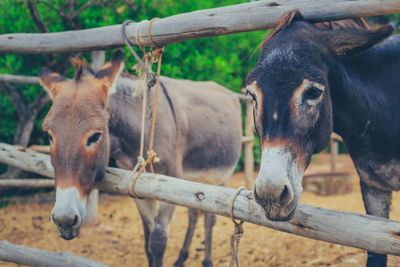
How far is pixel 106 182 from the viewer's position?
294 centimetres

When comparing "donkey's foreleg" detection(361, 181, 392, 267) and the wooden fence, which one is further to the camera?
"donkey's foreleg" detection(361, 181, 392, 267)

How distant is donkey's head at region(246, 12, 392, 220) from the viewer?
187 centimetres

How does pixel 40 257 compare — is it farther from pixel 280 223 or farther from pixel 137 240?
pixel 137 240

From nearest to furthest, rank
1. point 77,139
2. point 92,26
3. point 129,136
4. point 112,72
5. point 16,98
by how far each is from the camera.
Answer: point 77,139, point 112,72, point 129,136, point 16,98, point 92,26

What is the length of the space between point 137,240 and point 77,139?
9.03 ft

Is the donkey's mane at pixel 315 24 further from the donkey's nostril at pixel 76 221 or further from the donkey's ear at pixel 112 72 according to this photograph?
the donkey's nostril at pixel 76 221

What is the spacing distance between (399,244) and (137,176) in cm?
144

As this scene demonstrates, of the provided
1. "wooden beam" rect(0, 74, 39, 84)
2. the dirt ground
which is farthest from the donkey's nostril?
"wooden beam" rect(0, 74, 39, 84)

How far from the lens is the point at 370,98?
7.81 feet

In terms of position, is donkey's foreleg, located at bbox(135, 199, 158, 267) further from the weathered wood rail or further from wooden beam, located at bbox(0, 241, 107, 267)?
wooden beam, located at bbox(0, 241, 107, 267)

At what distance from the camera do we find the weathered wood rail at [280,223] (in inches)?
72.8

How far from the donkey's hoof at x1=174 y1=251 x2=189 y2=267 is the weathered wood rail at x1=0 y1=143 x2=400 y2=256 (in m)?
1.78

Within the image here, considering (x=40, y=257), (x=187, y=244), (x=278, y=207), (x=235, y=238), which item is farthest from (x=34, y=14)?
(x=278, y=207)

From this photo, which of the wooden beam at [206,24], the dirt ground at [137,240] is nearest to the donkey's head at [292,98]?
the wooden beam at [206,24]
